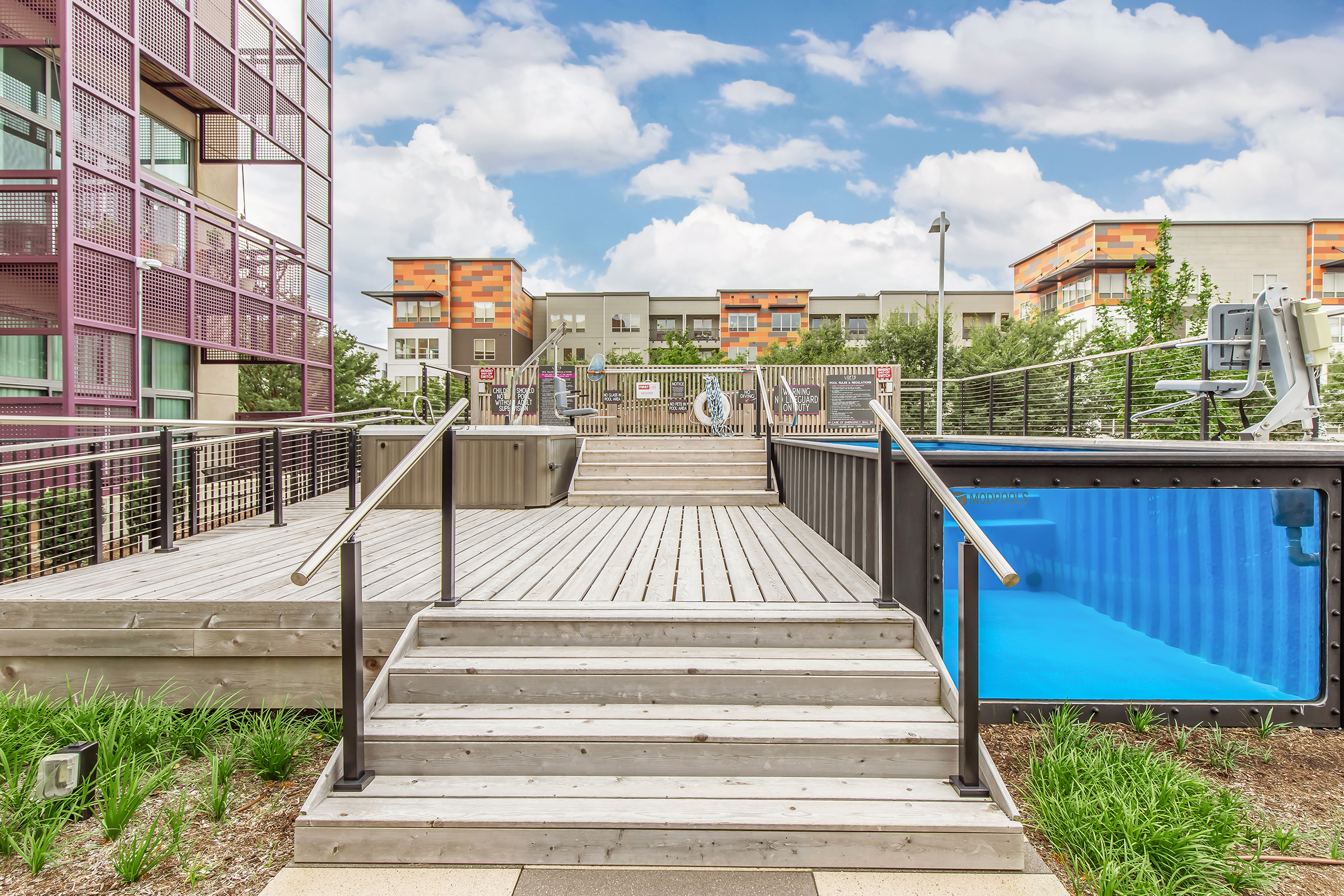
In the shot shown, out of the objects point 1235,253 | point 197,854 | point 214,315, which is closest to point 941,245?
point 214,315

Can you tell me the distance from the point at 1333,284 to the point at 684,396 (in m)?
39.0

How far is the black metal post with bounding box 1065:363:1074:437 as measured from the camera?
7270mm

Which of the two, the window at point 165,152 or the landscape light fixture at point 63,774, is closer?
the landscape light fixture at point 63,774

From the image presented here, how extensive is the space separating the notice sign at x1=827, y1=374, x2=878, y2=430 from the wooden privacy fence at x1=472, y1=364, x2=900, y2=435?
1 centimetres

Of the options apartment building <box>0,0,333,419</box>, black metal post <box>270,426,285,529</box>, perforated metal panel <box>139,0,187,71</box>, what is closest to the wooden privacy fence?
apartment building <box>0,0,333,419</box>

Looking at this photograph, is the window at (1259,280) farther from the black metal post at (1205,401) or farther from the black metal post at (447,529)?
the black metal post at (447,529)

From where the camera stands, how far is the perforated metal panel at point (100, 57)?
29.9 ft

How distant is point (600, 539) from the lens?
4969mm

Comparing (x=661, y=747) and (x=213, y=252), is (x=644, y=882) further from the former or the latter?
(x=213, y=252)

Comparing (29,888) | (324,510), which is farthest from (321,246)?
(29,888)

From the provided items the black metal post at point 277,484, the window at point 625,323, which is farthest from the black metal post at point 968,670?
the window at point 625,323

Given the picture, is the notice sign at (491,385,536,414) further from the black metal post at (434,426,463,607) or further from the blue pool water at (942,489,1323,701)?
the blue pool water at (942,489,1323,701)

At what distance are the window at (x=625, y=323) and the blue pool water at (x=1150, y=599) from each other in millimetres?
49432

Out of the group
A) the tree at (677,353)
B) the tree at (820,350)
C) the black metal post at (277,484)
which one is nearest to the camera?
the black metal post at (277,484)
